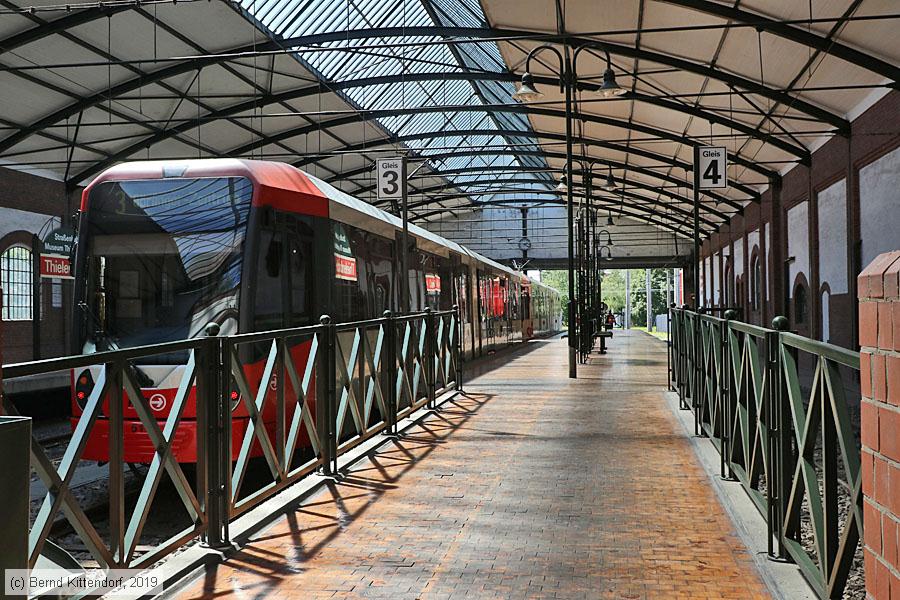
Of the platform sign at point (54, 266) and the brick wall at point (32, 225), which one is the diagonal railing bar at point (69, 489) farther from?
the brick wall at point (32, 225)

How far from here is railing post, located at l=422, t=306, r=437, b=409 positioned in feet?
33.3

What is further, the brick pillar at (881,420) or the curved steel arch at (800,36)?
the curved steel arch at (800,36)

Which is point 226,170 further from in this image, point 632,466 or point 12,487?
point 12,487

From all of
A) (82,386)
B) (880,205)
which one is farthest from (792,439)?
(880,205)

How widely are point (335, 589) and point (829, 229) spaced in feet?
59.2

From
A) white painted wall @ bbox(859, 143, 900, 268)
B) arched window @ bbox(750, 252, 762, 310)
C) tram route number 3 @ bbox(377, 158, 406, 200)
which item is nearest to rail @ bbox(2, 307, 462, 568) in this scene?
tram route number 3 @ bbox(377, 158, 406, 200)

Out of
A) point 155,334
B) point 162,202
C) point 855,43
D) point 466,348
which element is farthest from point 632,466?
point 466,348

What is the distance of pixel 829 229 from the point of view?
1920cm

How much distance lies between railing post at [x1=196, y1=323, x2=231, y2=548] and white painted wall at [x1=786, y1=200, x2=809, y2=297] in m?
19.8

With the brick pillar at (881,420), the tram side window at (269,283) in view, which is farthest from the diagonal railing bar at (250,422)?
the brick pillar at (881,420)

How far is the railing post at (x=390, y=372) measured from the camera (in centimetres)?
823

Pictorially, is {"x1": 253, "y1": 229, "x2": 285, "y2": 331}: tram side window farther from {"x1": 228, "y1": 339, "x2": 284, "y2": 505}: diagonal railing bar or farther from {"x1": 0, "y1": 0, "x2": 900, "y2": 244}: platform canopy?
{"x1": 0, "y1": 0, "x2": 900, "y2": 244}: platform canopy

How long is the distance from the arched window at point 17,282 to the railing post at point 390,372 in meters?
15.7

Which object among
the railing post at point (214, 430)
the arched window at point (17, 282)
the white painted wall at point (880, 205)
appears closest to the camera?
the railing post at point (214, 430)
